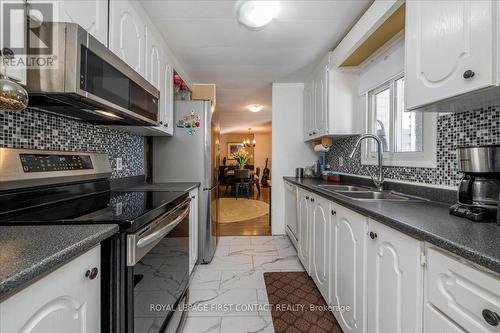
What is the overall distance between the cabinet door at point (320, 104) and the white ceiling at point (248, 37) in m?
0.23

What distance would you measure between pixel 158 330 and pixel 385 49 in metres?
2.50

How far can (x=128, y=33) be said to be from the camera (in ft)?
4.79

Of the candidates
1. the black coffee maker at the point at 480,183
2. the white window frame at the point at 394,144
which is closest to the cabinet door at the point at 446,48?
the black coffee maker at the point at 480,183

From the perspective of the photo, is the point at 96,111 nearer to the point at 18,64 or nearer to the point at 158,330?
the point at 18,64

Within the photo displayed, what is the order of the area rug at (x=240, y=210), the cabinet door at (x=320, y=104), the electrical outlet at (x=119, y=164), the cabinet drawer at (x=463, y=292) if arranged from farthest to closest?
the area rug at (x=240, y=210), the cabinet door at (x=320, y=104), the electrical outlet at (x=119, y=164), the cabinet drawer at (x=463, y=292)

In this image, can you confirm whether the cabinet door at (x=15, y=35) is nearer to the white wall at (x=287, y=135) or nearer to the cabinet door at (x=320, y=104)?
the cabinet door at (x=320, y=104)

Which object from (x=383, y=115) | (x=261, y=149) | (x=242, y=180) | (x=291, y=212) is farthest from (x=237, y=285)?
(x=261, y=149)

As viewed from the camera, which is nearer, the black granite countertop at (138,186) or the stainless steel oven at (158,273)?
the stainless steel oven at (158,273)

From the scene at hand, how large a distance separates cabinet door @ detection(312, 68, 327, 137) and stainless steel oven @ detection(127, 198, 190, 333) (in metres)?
1.81

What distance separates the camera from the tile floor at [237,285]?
1.58 metres

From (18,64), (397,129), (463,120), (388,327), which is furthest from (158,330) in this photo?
(397,129)

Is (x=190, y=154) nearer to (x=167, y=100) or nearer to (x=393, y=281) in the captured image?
(x=167, y=100)

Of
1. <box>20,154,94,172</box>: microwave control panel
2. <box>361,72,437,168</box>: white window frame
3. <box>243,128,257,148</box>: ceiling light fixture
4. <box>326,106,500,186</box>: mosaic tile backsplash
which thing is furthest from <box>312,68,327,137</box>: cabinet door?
<box>243,128,257,148</box>: ceiling light fixture

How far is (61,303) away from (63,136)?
1090mm
